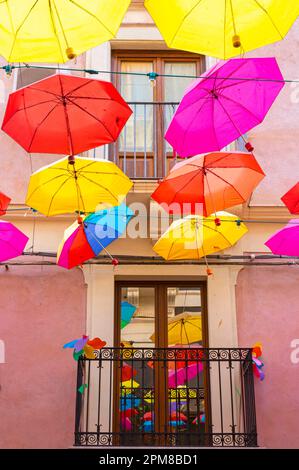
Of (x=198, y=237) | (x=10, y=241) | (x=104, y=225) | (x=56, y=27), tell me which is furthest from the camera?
(x=198, y=237)

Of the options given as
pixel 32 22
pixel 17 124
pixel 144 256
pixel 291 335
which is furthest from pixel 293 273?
pixel 32 22

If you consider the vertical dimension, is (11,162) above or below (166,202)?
above

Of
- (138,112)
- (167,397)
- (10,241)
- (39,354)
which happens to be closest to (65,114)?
(10,241)

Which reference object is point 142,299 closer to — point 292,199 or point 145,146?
point 145,146

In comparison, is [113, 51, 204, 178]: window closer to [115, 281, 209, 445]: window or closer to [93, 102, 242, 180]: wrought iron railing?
[93, 102, 242, 180]: wrought iron railing

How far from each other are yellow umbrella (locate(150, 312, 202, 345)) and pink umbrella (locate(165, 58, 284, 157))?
271 centimetres

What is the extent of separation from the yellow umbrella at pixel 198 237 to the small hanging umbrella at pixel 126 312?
1.02m

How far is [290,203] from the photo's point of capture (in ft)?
25.8

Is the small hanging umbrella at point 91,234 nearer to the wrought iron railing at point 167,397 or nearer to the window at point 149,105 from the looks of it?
the wrought iron railing at point 167,397

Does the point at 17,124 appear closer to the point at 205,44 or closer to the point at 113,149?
the point at 205,44

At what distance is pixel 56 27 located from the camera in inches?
232

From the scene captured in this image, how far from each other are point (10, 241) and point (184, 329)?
2.61 m

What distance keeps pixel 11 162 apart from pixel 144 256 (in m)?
2.33

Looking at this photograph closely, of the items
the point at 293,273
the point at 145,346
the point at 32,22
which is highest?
the point at 32,22
